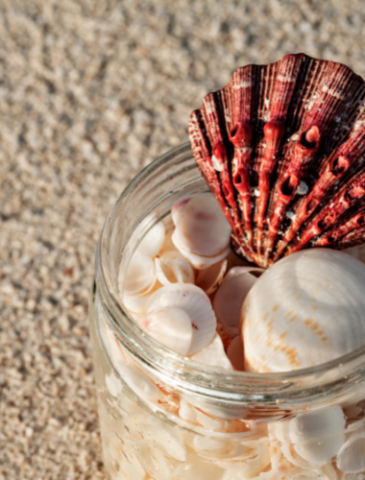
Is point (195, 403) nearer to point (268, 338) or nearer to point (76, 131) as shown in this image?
point (268, 338)

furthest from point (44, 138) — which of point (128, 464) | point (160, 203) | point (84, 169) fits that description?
point (128, 464)

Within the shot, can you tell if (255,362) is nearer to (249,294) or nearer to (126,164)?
(249,294)

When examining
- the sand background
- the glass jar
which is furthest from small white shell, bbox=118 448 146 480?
the sand background

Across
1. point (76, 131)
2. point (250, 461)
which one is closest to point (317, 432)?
point (250, 461)

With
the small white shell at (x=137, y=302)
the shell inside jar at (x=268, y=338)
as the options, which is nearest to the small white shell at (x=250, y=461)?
the shell inside jar at (x=268, y=338)

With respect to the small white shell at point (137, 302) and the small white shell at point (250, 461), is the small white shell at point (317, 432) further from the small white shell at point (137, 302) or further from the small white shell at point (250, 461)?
the small white shell at point (137, 302)

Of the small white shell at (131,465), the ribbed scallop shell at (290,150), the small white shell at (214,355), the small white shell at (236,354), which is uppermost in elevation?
the ribbed scallop shell at (290,150)
